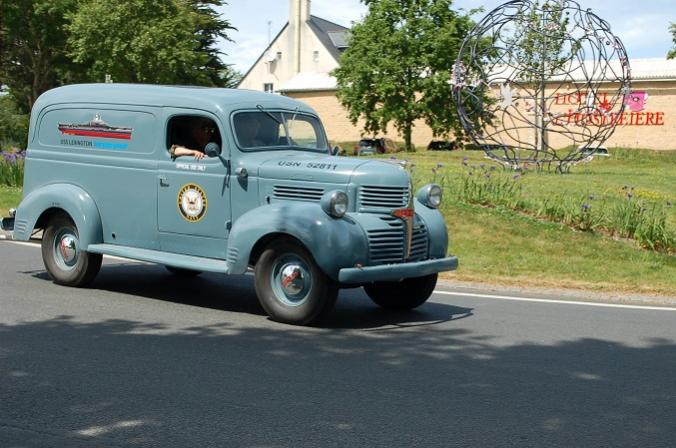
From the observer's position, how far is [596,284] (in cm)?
1227

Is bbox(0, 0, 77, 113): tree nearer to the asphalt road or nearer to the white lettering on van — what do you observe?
the white lettering on van

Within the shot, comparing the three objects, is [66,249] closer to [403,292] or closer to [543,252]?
[403,292]

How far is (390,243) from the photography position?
30.3 ft

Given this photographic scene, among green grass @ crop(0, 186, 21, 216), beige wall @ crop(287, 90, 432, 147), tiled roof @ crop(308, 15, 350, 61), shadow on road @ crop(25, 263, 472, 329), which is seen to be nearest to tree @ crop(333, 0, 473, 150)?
beige wall @ crop(287, 90, 432, 147)

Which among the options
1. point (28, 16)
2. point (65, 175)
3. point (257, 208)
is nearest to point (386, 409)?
point (257, 208)

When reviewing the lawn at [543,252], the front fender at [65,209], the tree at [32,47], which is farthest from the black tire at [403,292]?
the tree at [32,47]

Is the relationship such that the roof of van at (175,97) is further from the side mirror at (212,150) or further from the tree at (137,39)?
the tree at (137,39)

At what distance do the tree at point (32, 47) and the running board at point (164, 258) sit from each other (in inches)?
1813

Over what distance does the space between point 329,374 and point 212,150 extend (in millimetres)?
3348

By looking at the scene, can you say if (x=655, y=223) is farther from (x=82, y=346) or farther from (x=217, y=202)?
(x=82, y=346)

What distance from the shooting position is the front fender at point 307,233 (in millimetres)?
8703

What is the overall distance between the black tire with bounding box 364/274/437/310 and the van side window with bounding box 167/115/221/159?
7.12 ft

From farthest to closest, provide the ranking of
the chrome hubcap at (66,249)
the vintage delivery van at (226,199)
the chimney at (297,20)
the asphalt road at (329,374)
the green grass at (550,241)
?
the chimney at (297,20), the green grass at (550,241), the chrome hubcap at (66,249), the vintage delivery van at (226,199), the asphalt road at (329,374)

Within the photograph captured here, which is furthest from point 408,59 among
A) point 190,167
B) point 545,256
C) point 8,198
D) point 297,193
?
point 297,193
